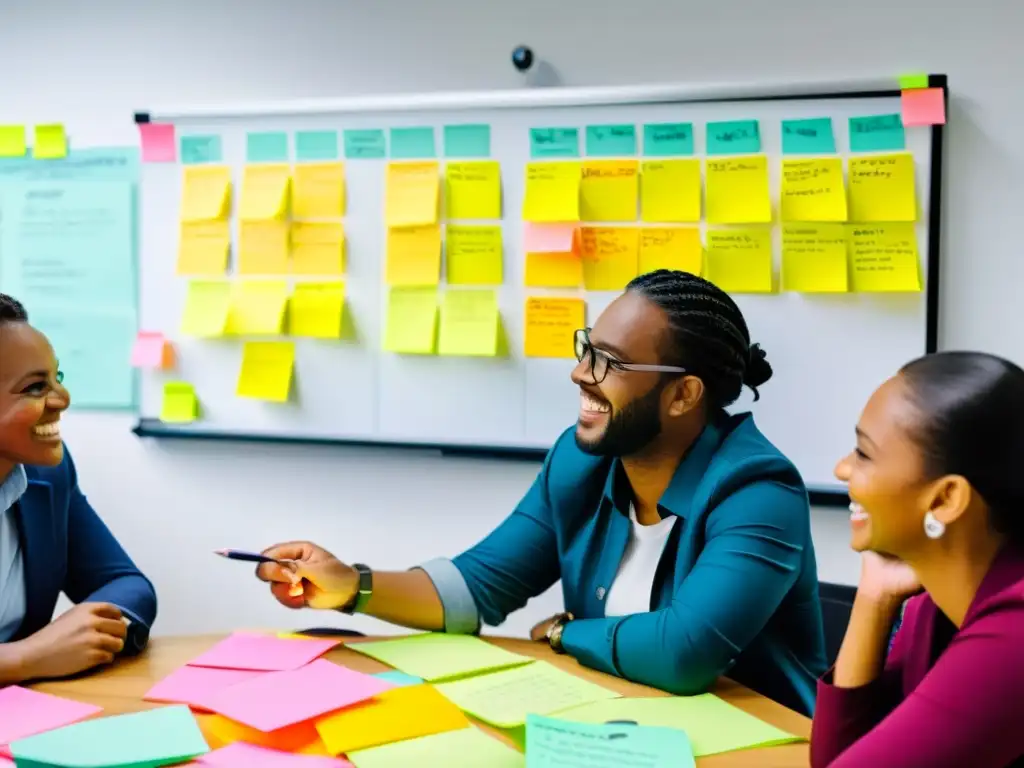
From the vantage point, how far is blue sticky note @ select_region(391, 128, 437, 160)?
8.36 ft

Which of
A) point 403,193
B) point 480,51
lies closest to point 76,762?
point 403,193

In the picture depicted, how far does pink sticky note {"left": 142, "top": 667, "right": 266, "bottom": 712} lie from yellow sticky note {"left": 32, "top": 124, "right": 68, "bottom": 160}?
1944mm

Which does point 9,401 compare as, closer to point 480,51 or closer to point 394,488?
point 394,488

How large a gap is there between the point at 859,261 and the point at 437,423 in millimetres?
1107

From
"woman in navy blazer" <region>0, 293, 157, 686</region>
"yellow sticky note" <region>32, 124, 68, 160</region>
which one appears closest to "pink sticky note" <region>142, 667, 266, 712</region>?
"woman in navy blazer" <region>0, 293, 157, 686</region>

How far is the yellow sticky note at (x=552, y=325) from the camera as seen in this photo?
96.7 inches

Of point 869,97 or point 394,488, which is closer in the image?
point 869,97

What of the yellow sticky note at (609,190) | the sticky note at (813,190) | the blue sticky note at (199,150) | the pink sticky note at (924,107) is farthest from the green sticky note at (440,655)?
the blue sticky note at (199,150)

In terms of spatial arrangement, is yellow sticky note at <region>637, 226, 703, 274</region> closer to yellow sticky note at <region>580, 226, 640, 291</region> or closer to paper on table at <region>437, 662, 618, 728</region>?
yellow sticky note at <region>580, 226, 640, 291</region>

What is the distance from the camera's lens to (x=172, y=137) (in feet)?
8.98

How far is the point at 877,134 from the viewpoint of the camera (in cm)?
224

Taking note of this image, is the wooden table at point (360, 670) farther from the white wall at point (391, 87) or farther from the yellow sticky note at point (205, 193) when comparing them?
the yellow sticky note at point (205, 193)

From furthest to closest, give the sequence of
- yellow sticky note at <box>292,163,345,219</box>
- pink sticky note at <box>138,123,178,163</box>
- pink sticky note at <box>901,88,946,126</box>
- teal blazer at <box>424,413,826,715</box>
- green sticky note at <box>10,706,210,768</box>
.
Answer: pink sticky note at <box>138,123,178,163</box>
yellow sticky note at <box>292,163,345,219</box>
pink sticky note at <box>901,88,946,126</box>
teal blazer at <box>424,413,826,715</box>
green sticky note at <box>10,706,210,768</box>

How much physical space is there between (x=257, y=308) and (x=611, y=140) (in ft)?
3.42
